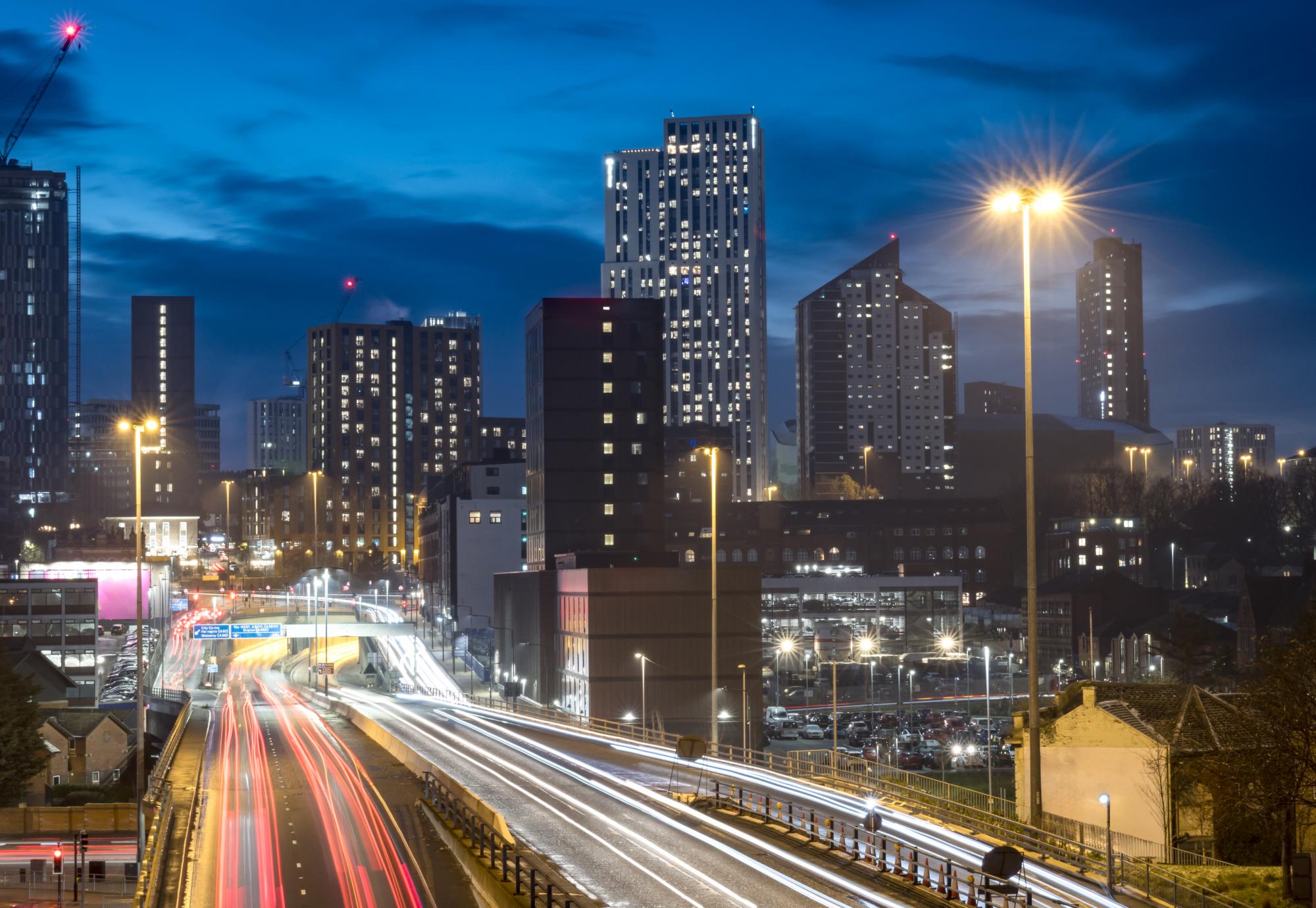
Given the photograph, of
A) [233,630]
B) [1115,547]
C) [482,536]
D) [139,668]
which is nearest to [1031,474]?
[139,668]

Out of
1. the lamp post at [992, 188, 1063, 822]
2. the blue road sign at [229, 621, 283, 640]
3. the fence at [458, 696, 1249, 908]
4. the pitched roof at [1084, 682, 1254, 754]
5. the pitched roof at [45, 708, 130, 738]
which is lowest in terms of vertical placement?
the pitched roof at [45, 708, 130, 738]

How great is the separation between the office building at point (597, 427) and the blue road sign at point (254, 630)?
75.7ft

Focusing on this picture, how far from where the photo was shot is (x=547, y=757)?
58469mm

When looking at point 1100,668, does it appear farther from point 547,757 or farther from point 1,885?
point 1,885

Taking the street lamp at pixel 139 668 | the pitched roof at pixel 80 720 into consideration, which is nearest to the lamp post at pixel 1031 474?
the street lamp at pixel 139 668

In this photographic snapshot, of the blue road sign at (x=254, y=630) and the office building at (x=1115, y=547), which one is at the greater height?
the office building at (x=1115, y=547)

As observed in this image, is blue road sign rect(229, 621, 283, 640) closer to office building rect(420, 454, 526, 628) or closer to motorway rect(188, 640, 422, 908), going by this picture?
office building rect(420, 454, 526, 628)

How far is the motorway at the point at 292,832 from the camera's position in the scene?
1315 inches

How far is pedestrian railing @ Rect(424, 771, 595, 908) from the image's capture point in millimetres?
28547

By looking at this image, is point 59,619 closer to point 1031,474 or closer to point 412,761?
point 412,761

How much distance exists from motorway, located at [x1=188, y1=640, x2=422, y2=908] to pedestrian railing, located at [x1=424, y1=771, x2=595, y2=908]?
161 centimetres

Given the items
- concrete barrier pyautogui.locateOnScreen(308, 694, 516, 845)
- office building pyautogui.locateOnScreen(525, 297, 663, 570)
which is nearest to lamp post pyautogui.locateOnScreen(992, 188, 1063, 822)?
concrete barrier pyautogui.locateOnScreen(308, 694, 516, 845)

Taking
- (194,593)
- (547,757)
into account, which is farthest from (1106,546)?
(547,757)

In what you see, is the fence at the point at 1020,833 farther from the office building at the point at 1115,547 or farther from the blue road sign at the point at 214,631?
the office building at the point at 1115,547
